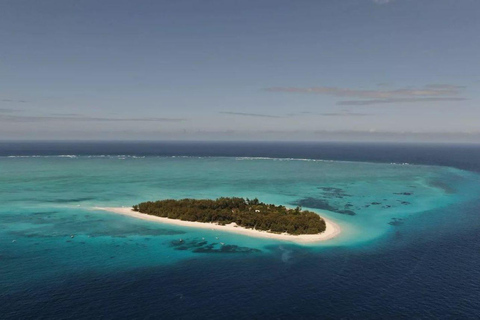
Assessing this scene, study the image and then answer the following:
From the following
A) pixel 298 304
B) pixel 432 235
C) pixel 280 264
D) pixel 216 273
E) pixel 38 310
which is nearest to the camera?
pixel 38 310

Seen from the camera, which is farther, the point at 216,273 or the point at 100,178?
the point at 100,178

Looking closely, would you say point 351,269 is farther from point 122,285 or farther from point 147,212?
point 147,212

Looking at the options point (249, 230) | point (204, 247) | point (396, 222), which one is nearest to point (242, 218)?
point (249, 230)

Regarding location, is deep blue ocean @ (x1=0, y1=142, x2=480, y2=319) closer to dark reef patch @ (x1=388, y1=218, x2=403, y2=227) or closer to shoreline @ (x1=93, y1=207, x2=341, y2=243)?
dark reef patch @ (x1=388, y1=218, x2=403, y2=227)

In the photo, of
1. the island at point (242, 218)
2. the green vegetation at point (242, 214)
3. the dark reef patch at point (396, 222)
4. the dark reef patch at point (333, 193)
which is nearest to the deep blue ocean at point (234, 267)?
the dark reef patch at point (396, 222)

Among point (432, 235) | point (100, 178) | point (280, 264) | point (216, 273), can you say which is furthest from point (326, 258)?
point (100, 178)

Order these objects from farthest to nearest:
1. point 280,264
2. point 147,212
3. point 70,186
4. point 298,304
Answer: point 70,186 → point 147,212 → point 280,264 → point 298,304

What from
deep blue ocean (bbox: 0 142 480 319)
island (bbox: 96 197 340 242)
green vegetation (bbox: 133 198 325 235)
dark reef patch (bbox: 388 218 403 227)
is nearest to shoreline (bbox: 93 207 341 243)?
island (bbox: 96 197 340 242)

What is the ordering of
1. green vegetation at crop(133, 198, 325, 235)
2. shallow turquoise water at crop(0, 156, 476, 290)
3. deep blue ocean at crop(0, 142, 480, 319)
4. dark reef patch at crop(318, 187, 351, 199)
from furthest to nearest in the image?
1. dark reef patch at crop(318, 187, 351, 199)
2. green vegetation at crop(133, 198, 325, 235)
3. shallow turquoise water at crop(0, 156, 476, 290)
4. deep blue ocean at crop(0, 142, 480, 319)
